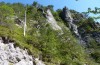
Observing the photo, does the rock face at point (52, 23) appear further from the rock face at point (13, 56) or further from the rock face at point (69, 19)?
the rock face at point (13, 56)

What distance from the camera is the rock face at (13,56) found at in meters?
28.6

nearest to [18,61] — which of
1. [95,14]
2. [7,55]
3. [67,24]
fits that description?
[7,55]

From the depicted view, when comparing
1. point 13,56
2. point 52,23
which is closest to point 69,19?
point 52,23

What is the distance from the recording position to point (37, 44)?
3891 cm

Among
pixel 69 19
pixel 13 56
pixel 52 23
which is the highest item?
pixel 69 19

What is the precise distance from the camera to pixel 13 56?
30000mm

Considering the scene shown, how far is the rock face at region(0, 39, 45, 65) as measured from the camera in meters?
28.6

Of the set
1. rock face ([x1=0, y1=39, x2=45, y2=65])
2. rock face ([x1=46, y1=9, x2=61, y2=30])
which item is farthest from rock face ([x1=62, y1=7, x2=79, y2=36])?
rock face ([x1=0, y1=39, x2=45, y2=65])

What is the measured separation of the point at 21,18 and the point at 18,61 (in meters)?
27.2

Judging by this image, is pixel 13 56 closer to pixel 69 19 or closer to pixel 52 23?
pixel 52 23

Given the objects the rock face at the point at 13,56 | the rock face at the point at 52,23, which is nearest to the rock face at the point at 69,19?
the rock face at the point at 52,23

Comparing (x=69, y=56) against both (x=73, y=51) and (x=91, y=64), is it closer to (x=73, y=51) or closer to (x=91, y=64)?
(x=73, y=51)

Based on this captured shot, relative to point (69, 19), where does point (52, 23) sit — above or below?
below

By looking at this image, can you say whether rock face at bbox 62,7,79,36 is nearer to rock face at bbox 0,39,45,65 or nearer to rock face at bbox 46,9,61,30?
rock face at bbox 46,9,61,30
